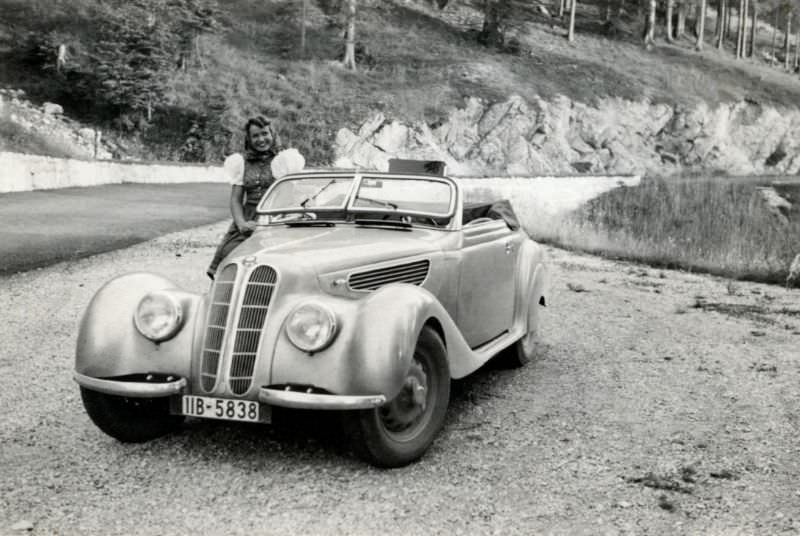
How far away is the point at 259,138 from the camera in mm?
6746

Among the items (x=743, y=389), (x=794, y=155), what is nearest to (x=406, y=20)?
(x=794, y=155)

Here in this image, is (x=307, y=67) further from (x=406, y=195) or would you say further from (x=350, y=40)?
(x=406, y=195)

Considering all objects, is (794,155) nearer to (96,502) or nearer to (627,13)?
(627,13)

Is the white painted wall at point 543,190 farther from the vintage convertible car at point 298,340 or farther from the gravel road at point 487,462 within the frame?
the vintage convertible car at point 298,340

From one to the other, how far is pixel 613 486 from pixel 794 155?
6359cm

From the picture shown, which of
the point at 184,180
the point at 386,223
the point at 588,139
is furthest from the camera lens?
the point at 588,139

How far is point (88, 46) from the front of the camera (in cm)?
4512

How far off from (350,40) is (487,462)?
1992 inches

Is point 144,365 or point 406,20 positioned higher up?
point 406,20

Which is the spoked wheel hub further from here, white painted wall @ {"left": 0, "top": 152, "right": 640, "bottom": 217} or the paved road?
white painted wall @ {"left": 0, "top": 152, "right": 640, "bottom": 217}

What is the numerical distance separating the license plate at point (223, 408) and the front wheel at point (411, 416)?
46cm

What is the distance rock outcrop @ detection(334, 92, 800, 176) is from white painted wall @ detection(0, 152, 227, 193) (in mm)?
14267

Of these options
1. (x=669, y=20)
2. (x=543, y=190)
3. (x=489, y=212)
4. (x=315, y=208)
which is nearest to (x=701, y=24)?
(x=669, y=20)

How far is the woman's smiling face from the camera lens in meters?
6.75
